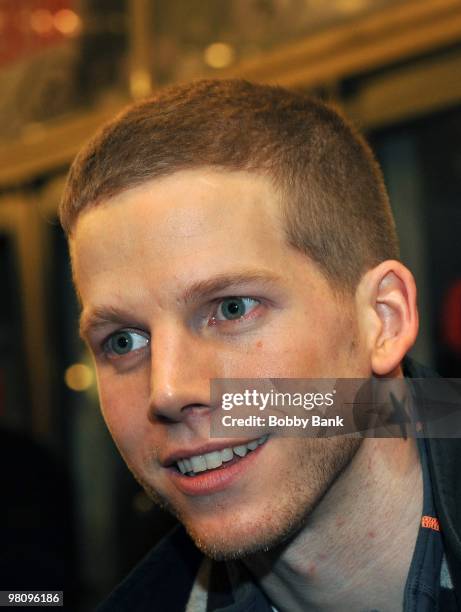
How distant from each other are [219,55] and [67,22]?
2.12 feet

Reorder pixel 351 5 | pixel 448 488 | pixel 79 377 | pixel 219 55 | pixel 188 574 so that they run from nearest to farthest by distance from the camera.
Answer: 1. pixel 448 488
2. pixel 188 574
3. pixel 351 5
4. pixel 219 55
5. pixel 79 377

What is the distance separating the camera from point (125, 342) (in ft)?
3.82

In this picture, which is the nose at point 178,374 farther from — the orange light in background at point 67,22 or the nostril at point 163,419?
the orange light in background at point 67,22

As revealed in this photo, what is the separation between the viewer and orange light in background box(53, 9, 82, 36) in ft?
10.1

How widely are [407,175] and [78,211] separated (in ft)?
3.75

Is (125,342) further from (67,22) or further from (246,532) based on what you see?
(67,22)

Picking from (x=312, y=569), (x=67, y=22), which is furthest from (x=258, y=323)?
(x=67, y=22)

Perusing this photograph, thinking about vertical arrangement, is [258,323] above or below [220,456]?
above

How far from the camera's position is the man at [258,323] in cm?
108

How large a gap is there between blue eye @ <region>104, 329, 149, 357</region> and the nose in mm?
68

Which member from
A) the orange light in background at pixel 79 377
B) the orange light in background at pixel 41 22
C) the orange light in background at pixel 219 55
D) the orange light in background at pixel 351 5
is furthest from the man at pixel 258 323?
the orange light in background at pixel 41 22

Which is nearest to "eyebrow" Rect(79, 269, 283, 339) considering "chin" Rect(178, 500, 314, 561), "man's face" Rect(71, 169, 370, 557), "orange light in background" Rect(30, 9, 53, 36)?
"man's face" Rect(71, 169, 370, 557)

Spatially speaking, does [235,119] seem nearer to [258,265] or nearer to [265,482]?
[258,265]

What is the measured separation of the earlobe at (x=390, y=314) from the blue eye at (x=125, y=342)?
0.97 ft
